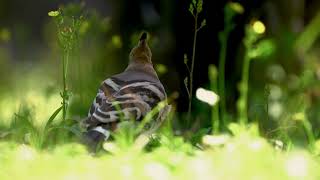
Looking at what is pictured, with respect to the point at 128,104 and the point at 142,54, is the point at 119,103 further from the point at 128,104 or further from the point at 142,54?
the point at 142,54

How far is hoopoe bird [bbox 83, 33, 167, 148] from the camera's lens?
17.9 feet

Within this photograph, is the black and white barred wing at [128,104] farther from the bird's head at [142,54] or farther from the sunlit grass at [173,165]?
the bird's head at [142,54]

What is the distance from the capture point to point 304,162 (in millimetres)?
4461

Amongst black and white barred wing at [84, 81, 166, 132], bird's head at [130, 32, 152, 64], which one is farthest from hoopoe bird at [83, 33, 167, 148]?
bird's head at [130, 32, 152, 64]

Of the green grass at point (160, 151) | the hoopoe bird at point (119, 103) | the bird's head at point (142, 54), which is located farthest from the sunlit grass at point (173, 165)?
the bird's head at point (142, 54)

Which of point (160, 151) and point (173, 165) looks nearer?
point (173, 165)

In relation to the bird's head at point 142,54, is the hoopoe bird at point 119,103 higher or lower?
lower

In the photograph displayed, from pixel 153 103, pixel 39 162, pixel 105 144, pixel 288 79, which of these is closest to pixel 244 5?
pixel 288 79

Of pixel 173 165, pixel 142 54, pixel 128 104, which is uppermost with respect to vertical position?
pixel 142 54

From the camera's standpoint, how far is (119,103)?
18.1 feet

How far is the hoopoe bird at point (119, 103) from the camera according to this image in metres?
5.46

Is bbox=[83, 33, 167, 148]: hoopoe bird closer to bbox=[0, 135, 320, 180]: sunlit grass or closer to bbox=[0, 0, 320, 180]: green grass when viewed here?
bbox=[0, 0, 320, 180]: green grass

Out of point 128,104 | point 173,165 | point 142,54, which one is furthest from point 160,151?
point 142,54

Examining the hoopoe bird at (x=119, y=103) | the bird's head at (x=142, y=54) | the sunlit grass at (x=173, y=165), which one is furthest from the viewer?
the bird's head at (x=142, y=54)
